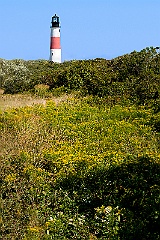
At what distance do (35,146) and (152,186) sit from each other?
3390mm

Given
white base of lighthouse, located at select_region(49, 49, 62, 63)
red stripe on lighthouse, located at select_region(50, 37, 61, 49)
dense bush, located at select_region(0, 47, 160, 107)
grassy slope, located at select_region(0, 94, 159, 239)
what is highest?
red stripe on lighthouse, located at select_region(50, 37, 61, 49)

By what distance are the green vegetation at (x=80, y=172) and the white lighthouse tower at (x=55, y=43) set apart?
3147cm

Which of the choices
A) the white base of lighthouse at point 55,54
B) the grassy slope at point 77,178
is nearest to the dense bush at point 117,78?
the grassy slope at point 77,178

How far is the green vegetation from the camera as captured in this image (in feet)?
22.0

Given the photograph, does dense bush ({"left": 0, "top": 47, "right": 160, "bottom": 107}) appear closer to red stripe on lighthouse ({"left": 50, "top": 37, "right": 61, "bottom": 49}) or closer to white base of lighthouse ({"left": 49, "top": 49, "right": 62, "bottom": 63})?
white base of lighthouse ({"left": 49, "top": 49, "right": 62, "bottom": 63})

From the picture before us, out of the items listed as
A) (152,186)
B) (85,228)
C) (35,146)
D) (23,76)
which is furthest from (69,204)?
(23,76)

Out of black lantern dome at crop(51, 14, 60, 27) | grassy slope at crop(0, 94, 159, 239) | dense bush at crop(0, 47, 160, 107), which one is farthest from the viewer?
black lantern dome at crop(51, 14, 60, 27)

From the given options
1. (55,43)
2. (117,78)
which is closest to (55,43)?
(55,43)

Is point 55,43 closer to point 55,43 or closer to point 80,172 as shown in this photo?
point 55,43

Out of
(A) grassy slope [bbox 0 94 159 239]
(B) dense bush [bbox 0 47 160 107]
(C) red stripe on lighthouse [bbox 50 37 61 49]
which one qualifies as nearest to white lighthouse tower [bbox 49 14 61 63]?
(C) red stripe on lighthouse [bbox 50 37 61 49]

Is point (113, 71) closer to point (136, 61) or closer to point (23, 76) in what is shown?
point (136, 61)

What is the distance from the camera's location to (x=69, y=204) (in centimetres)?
738

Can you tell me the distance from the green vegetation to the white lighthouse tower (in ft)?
103

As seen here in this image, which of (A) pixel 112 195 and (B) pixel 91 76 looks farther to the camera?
(B) pixel 91 76
